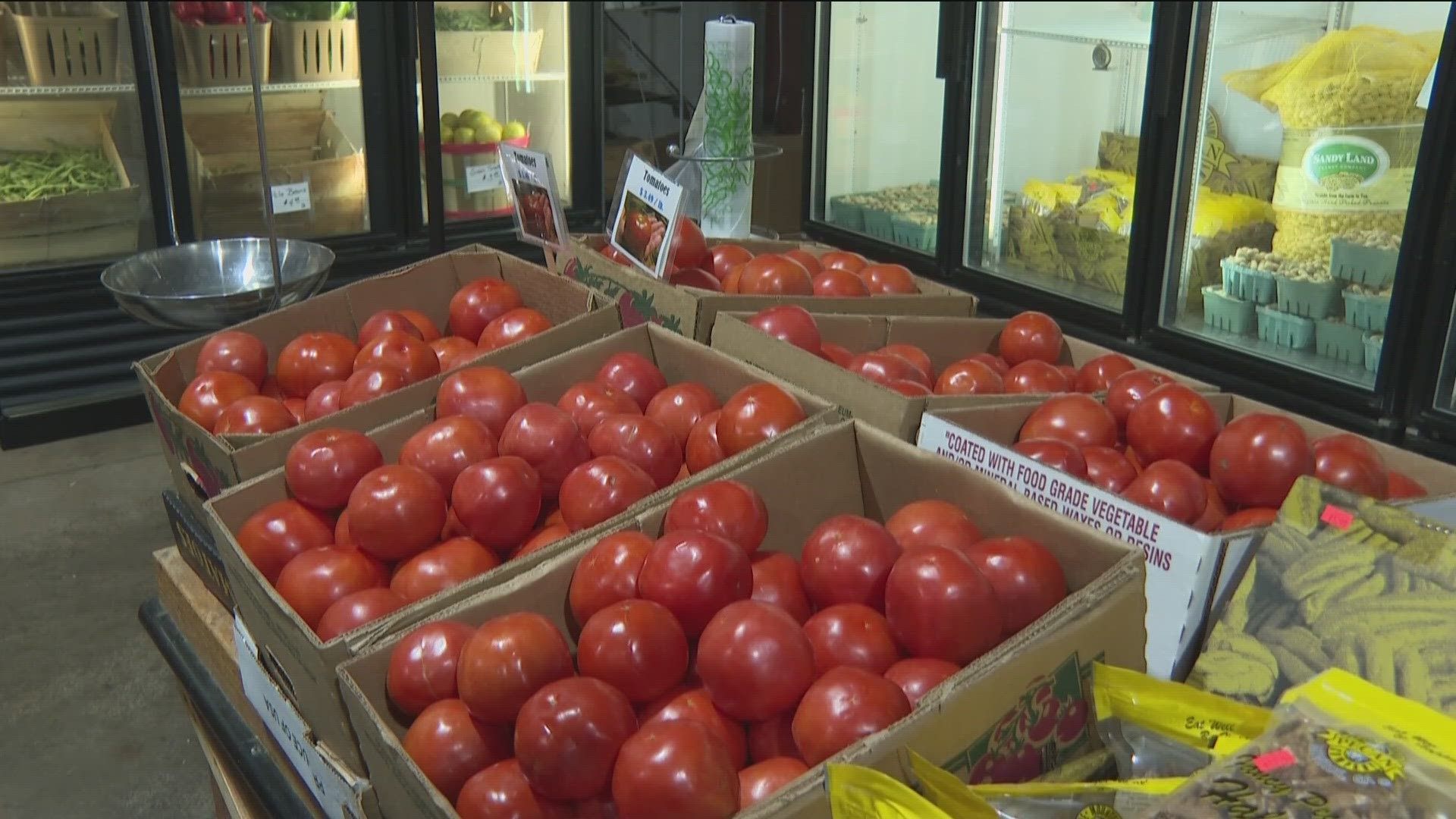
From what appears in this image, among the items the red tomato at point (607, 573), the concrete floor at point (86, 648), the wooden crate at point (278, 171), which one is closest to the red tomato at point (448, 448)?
the red tomato at point (607, 573)

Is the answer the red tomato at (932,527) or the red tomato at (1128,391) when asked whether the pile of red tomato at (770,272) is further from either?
the red tomato at (932,527)

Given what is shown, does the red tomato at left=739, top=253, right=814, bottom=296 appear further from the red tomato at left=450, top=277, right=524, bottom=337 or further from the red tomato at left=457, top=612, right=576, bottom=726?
the red tomato at left=457, top=612, right=576, bottom=726

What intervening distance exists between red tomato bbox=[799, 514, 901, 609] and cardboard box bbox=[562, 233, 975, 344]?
2.73 feet

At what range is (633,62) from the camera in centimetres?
502

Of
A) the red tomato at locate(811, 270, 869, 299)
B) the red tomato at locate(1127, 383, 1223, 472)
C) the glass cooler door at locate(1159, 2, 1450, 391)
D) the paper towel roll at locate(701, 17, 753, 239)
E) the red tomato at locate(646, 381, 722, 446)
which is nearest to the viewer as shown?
the red tomato at locate(1127, 383, 1223, 472)

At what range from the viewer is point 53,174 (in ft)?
13.4

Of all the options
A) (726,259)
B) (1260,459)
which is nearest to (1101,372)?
(1260,459)

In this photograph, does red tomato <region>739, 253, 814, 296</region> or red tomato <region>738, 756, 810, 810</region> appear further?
red tomato <region>739, 253, 814, 296</region>

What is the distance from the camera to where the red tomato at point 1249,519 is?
58.0 inches

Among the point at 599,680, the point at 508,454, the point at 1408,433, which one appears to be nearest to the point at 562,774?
the point at 599,680

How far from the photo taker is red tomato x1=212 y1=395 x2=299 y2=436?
1.75m

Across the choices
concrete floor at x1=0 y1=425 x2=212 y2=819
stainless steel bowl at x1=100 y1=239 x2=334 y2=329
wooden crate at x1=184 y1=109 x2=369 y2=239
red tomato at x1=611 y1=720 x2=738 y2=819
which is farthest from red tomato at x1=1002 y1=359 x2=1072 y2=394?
wooden crate at x1=184 y1=109 x2=369 y2=239

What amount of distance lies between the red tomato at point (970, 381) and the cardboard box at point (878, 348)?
0.45ft

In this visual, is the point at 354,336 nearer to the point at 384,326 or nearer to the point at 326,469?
the point at 384,326
